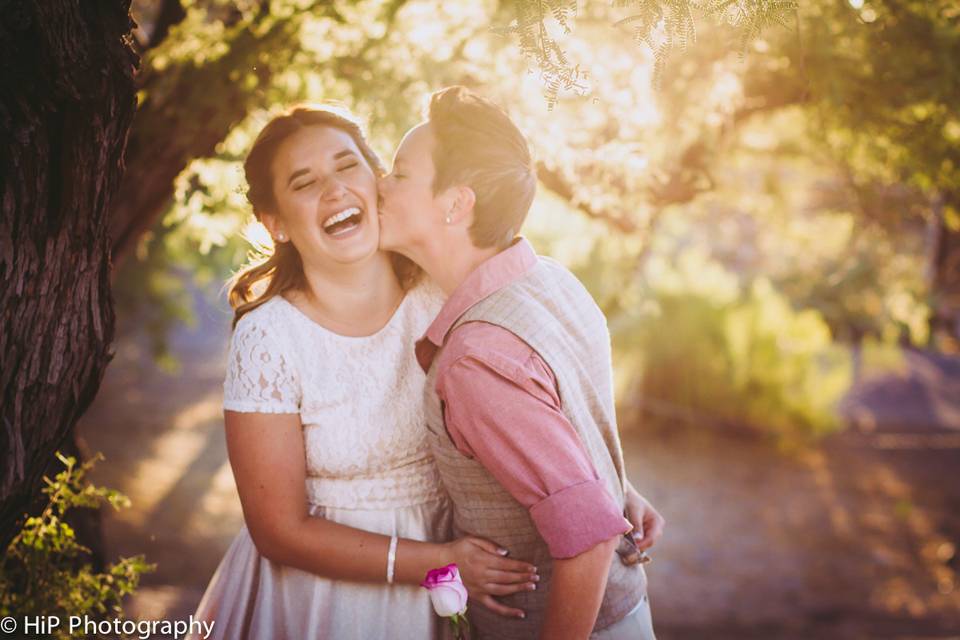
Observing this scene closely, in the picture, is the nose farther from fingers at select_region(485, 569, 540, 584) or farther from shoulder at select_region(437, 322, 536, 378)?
fingers at select_region(485, 569, 540, 584)

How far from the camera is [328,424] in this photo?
7.93ft

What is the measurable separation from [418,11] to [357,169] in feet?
5.76

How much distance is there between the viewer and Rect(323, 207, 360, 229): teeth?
2531 millimetres

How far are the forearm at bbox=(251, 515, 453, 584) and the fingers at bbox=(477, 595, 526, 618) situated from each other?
0.59 feet

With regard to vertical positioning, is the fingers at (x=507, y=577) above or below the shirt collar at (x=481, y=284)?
below

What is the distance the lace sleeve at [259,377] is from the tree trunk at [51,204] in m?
0.37

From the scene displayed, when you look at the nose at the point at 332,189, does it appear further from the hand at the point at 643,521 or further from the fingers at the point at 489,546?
the hand at the point at 643,521

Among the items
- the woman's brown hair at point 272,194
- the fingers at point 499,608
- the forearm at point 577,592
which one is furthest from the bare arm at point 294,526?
the woman's brown hair at point 272,194

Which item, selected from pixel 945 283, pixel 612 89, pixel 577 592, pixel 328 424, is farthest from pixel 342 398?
pixel 945 283

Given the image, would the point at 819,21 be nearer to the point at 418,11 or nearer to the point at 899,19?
the point at 899,19

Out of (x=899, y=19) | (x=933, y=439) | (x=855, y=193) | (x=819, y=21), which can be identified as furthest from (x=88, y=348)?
(x=933, y=439)

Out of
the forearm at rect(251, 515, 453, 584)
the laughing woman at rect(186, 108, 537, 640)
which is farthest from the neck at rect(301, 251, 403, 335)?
the forearm at rect(251, 515, 453, 584)

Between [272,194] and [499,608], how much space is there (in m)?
1.47

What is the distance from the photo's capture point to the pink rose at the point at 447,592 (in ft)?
6.39
